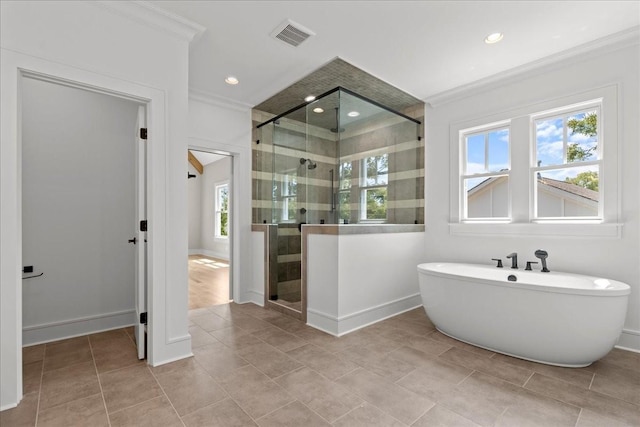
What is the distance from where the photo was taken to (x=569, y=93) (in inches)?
→ 116

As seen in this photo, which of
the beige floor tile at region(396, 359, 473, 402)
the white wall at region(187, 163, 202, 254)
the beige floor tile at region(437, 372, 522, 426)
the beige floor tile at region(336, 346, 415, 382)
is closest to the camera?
the beige floor tile at region(437, 372, 522, 426)

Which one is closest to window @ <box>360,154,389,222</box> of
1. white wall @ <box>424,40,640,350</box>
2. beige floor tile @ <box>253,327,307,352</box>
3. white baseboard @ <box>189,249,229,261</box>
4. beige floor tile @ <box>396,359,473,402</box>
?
white wall @ <box>424,40,640,350</box>

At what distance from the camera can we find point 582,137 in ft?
9.80

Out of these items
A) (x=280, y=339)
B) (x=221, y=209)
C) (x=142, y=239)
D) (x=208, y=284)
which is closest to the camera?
(x=142, y=239)

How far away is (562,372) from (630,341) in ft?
3.33

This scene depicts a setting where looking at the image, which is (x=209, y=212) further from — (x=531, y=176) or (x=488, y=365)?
(x=488, y=365)

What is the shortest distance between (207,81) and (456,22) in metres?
2.62

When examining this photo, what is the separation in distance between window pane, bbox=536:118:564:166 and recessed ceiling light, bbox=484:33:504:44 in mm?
1099

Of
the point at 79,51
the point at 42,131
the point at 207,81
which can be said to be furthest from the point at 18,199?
the point at 207,81

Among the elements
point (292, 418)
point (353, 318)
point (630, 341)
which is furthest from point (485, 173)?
point (292, 418)

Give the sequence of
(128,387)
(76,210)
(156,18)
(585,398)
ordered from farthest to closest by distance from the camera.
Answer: (76,210), (156,18), (128,387), (585,398)

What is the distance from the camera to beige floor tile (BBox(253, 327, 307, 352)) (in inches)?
106

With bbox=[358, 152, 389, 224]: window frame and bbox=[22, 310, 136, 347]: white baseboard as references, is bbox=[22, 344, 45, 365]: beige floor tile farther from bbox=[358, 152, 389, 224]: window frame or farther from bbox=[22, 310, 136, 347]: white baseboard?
bbox=[358, 152, 389, 224]: window frame

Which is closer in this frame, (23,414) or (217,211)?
(23,414)
